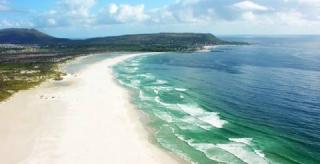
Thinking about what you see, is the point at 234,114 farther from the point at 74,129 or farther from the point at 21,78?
the point at 21,78

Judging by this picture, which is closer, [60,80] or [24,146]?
[24,146]

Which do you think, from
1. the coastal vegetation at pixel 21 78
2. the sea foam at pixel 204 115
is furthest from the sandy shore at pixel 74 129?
the sea foam at pixel 204 115

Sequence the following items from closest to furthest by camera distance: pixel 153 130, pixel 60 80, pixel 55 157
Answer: pixel 55 157, pixel 153 130, pixel 60 80

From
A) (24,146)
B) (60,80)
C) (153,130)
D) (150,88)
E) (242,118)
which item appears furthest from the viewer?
(60,80)

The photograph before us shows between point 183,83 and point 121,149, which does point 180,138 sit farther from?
point 183,83

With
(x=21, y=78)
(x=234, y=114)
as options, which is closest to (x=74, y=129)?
(x=234, y=114)

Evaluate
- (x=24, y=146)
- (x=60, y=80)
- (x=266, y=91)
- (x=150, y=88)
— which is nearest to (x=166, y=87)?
(x=150, y=88)

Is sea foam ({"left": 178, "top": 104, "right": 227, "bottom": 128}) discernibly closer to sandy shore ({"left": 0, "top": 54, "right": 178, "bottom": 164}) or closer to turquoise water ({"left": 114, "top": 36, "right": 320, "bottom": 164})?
turquoise water ({"left": 114, "top": 36, "right": 320, "bottom": 164})

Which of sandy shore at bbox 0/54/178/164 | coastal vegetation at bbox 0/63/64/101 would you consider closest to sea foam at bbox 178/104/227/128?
sandy shore at bbox 0/54/178/164
